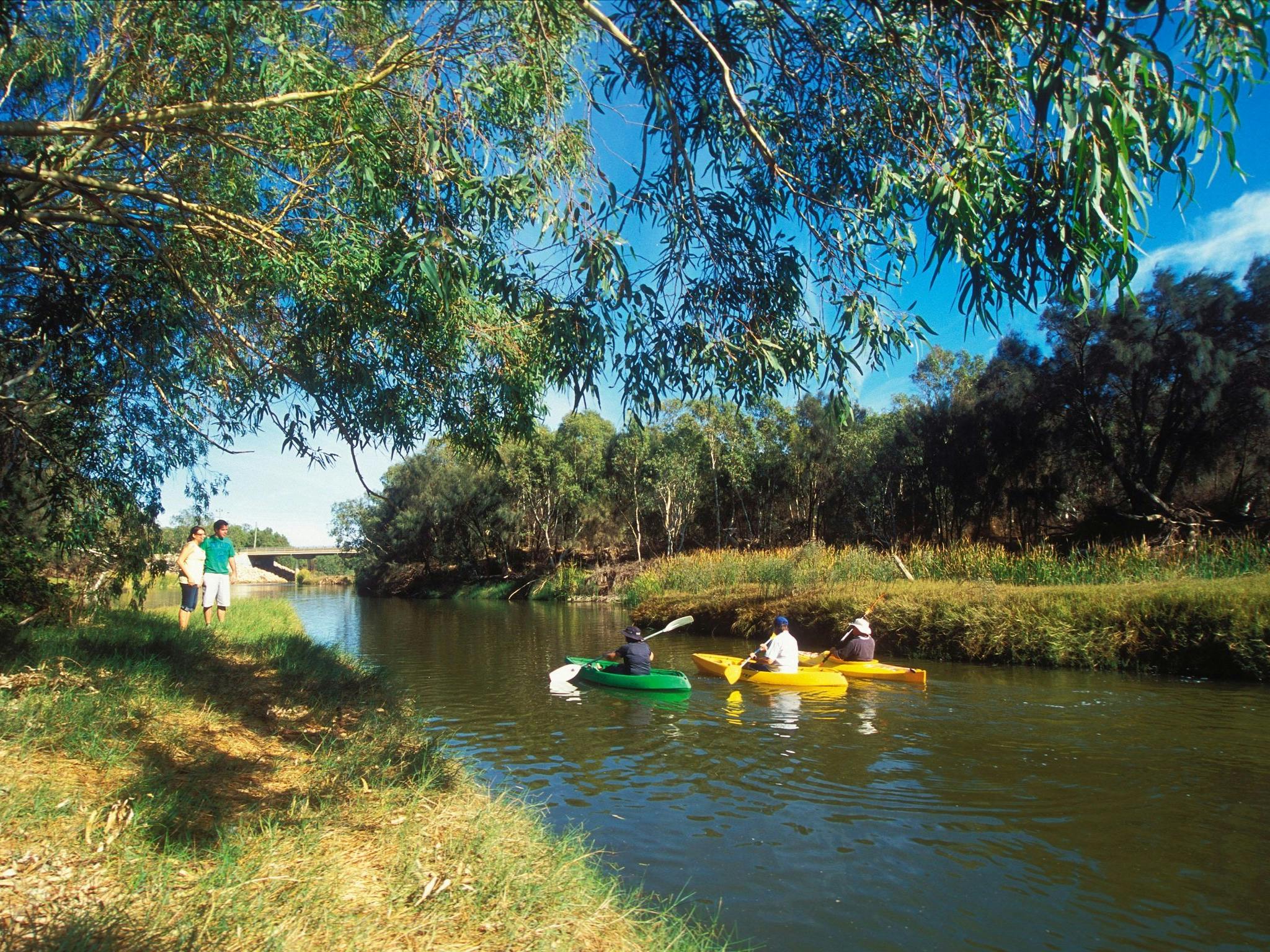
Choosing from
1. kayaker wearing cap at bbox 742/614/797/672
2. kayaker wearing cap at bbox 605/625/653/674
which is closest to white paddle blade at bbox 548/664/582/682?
kayaker wearing cap at bbox 605/625/653/674

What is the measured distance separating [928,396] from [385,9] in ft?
116

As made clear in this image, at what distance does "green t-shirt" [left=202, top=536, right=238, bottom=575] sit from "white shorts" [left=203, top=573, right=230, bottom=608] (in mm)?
67

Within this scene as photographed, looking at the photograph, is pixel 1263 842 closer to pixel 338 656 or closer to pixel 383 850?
pixel 383 850

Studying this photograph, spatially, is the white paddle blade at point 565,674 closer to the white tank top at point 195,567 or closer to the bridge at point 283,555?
the white tank top at point 195,567

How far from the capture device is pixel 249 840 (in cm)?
417

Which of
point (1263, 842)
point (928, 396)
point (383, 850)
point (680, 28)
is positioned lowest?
point (1263, 842)

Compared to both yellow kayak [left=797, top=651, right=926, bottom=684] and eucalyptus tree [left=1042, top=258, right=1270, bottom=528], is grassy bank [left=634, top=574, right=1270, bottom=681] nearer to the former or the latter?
yellow kayak [left=797, top=651, right=926, bottom=684]

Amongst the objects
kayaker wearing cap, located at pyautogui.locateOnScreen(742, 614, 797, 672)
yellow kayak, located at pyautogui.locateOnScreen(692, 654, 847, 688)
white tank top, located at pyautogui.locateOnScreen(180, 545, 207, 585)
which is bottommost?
yellow kayak, located at pyautogui.locateOnScreen(692, 654, 847, 688)

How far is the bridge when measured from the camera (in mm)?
73125

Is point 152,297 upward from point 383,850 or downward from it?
upward

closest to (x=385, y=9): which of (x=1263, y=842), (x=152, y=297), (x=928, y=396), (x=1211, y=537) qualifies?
(x=152, y=297)

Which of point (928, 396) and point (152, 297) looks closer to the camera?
point (152, 297)

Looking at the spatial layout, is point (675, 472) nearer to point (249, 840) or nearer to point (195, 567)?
point (195, 567)

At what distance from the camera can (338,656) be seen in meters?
12.7
